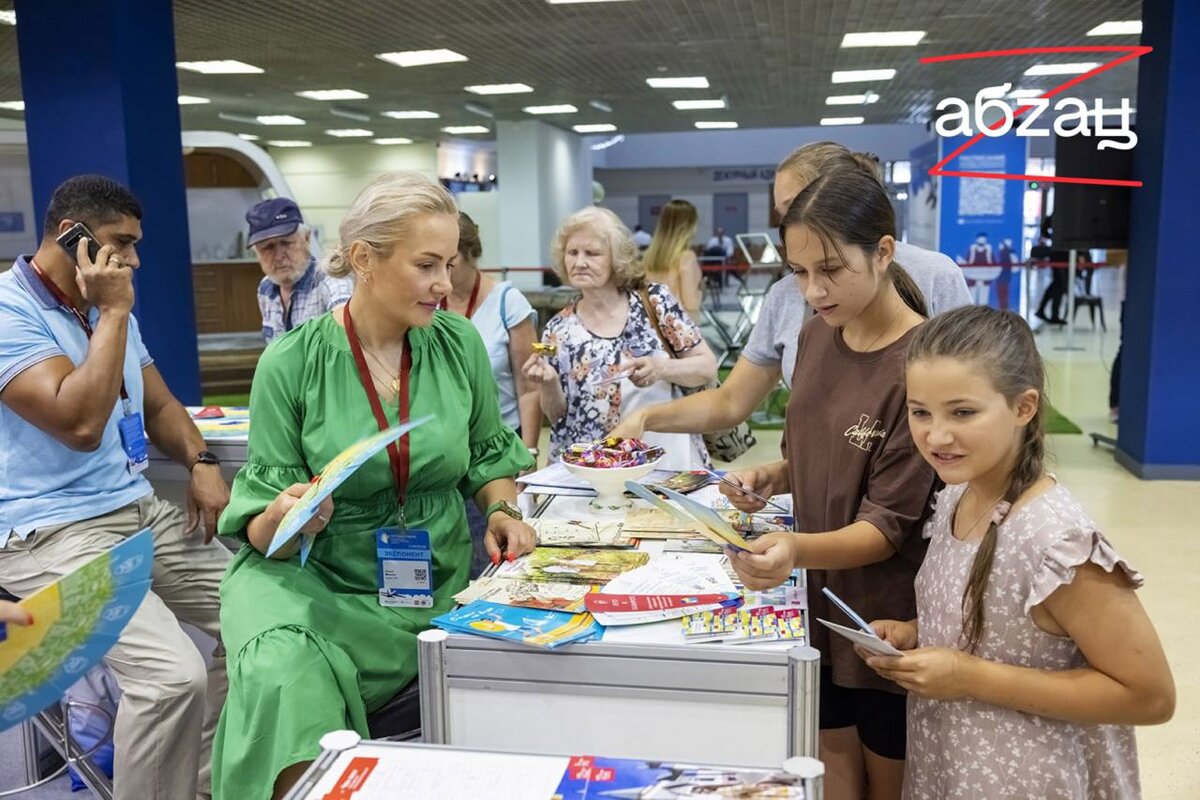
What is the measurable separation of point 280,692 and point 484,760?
1.75ft

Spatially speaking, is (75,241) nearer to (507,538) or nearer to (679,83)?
(507,538)

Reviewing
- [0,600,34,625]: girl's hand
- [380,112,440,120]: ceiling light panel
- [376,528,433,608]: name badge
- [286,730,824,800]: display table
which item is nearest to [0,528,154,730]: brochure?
[0,600,34,625]: girl's hand

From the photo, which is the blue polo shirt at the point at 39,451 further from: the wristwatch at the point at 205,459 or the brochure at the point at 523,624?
the brochure at the point at 523,624

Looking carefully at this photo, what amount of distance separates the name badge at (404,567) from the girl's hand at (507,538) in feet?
0.40

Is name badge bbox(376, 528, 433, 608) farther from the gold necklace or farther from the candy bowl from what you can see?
the candy bowl

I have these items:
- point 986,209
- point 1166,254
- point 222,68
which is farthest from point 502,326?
point 986,209

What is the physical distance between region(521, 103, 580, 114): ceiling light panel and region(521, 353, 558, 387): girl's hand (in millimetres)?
12139

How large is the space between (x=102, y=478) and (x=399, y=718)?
3.66 ft

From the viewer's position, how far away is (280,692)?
65.2 inches

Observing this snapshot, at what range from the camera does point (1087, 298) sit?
13258 millimetres

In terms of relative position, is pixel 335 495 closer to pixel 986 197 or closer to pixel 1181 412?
A: pixel 1181 412

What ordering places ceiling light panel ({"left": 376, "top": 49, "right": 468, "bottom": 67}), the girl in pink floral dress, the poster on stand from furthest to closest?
the poster on stand → ceiling light panel ({"left": 376, "top": 49, "right": 468, "bottom": 67}) → the girl in pink floral dress

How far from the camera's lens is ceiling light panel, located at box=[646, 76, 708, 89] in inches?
487

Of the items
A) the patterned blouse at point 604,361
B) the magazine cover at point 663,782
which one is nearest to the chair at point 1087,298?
the patterned blouse at point 604,361
